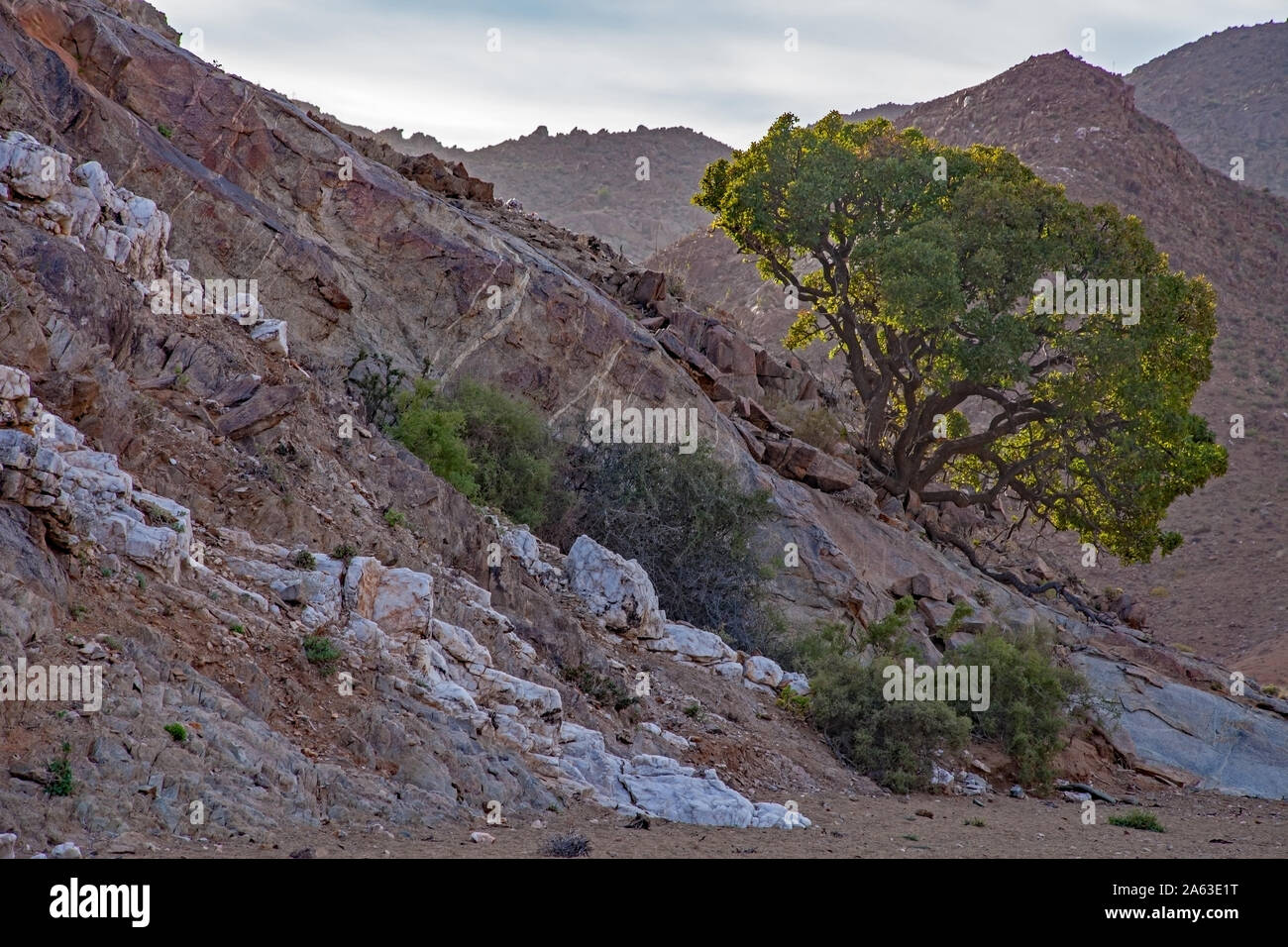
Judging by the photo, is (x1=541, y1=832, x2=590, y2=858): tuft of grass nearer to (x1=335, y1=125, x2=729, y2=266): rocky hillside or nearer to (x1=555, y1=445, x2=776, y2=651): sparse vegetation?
(x1=555, y1=445, x2=776, y2=651): sparse vegetation

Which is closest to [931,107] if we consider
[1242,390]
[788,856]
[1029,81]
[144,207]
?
[1029,81]

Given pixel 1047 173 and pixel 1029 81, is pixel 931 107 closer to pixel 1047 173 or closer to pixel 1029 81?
pixel 1029 81

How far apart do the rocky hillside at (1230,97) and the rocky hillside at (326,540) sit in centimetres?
5674

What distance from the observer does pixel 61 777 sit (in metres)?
6.24

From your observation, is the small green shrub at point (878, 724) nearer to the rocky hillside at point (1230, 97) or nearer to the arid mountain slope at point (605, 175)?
the arid mountain slope at point (605, 175)

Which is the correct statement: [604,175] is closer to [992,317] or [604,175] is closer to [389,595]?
[992,317]

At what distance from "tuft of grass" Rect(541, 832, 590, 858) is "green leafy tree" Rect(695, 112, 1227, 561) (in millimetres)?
15568

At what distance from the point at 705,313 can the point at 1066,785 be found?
12.6 metres

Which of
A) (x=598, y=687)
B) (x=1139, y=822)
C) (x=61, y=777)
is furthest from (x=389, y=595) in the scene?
(x=1139, y=822)

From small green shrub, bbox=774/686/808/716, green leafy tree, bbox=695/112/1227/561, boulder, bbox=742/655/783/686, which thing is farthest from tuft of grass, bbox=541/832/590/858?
green leafy tree, bbox=695/112/1227/561

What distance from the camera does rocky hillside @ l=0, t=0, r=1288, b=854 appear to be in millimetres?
7395

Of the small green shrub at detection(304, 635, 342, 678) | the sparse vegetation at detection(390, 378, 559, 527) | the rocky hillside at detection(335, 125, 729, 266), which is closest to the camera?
the small green shrub at detection(304, 635, 342, 678)

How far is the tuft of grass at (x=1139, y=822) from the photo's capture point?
482 inches

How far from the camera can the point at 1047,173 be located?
51750 mm
